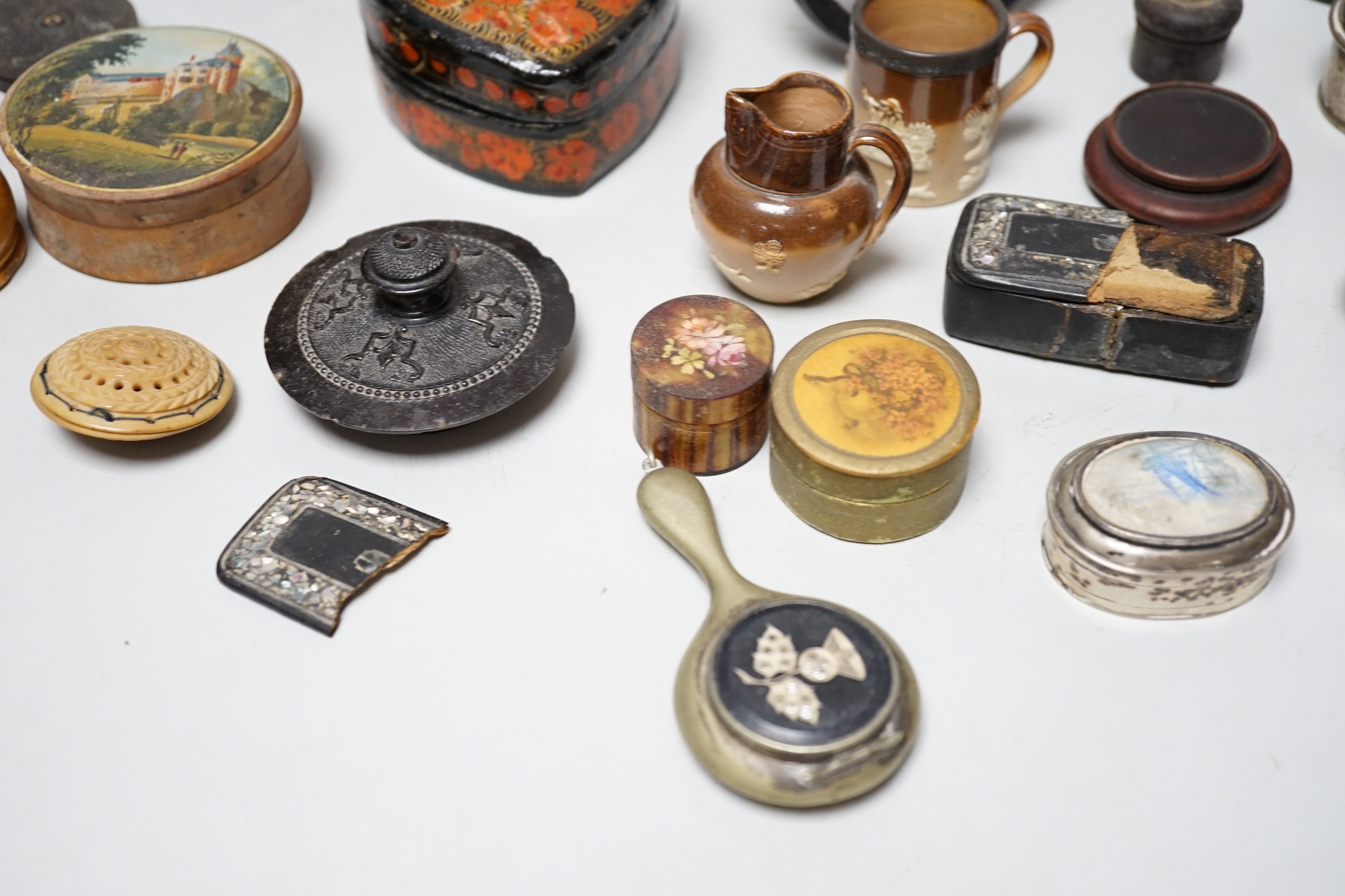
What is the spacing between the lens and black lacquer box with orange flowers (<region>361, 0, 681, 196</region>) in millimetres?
2059

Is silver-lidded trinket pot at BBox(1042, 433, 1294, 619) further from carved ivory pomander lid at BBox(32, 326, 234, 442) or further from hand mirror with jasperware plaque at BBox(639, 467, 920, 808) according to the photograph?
carved ivory pomander lid at BBox(32, 326, 234, 442)

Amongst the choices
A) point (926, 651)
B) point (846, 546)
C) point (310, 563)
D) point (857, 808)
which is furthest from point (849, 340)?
point (310, 563)

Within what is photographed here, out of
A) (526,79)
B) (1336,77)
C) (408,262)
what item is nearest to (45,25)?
(526,79)

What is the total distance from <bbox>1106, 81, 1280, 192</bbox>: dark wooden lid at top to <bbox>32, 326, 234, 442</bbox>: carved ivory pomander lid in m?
1.42

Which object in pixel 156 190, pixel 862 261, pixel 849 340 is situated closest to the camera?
pixel 849 340

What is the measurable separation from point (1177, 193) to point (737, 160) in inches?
27.9

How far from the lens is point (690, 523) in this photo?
1721 millimetres

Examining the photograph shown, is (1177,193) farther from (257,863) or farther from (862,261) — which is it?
(257,863)

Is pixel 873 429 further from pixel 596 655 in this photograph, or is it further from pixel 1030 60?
pixel 1030 60

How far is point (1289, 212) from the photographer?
7.02 ft

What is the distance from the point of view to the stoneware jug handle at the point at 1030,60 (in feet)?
6.86

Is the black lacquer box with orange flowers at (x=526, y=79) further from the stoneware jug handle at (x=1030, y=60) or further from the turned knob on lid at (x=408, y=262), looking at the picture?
the stoneware jug handle at (x=1030, y=60)

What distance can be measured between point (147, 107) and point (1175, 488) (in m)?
1.61

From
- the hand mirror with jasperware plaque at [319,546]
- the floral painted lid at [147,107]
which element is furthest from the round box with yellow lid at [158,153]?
the hand mirror with jasperware plaque at [319,546]
